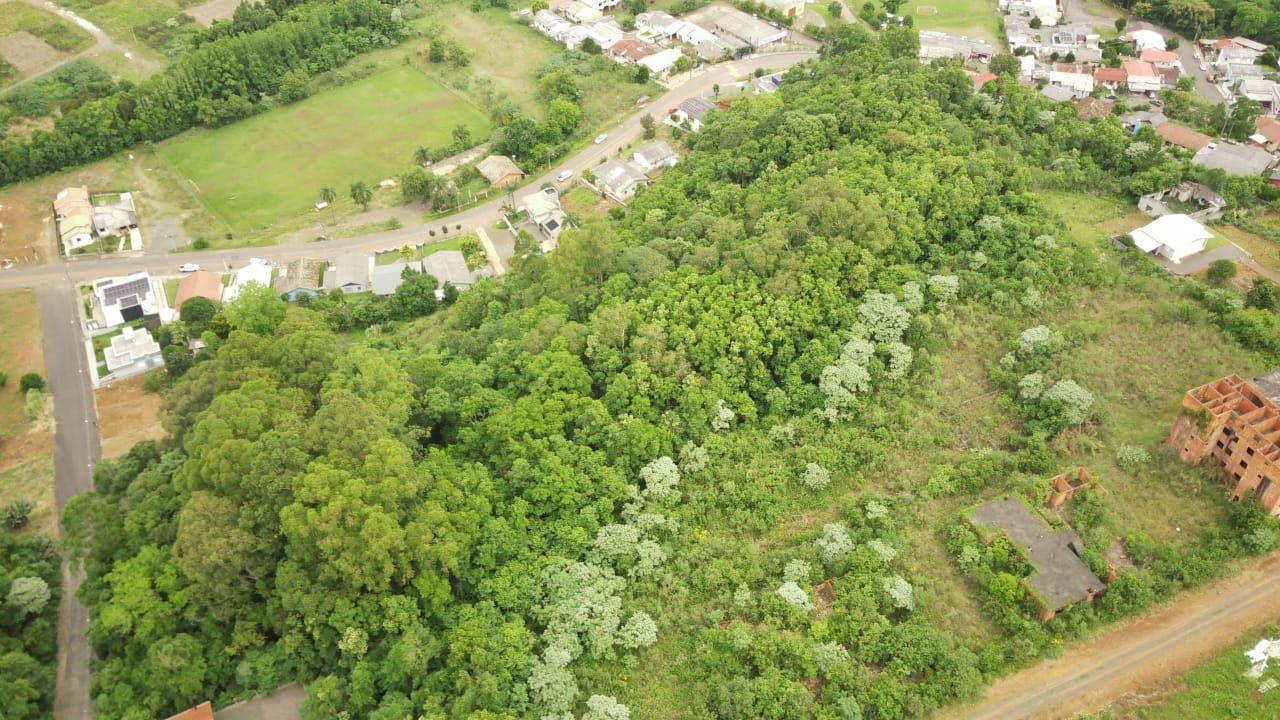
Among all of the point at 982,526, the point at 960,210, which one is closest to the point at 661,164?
the point at 960,210

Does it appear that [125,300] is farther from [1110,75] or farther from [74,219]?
[1110,75]

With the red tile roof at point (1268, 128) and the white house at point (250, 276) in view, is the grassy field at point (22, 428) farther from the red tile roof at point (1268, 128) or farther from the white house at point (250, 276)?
the red tile roof at point (1268, 128)

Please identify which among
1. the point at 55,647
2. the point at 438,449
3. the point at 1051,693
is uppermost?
the point at 438,449

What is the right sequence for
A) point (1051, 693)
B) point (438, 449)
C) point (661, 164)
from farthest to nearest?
point (661, 164)
point (438, 449)
point (1051, 693)

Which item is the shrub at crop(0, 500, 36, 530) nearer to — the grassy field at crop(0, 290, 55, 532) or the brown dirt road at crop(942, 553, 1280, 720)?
the grassy field at crop(0, 290, 55, 532)

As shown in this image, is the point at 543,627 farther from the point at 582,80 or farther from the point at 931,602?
the point at 582,80
